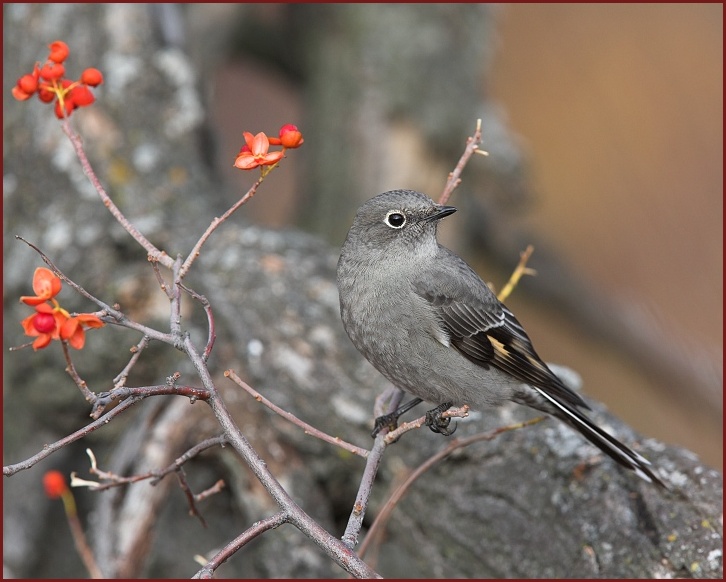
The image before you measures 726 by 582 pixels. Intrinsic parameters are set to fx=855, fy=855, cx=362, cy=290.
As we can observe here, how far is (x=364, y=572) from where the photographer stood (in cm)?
183

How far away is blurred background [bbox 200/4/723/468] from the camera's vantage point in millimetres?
6191

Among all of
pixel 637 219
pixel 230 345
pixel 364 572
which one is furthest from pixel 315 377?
pixel 637 219

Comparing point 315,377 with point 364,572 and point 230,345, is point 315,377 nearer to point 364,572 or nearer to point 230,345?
point 230,345

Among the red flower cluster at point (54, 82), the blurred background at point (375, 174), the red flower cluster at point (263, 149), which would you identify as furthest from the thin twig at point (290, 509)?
the blurred background at point (375, 174)

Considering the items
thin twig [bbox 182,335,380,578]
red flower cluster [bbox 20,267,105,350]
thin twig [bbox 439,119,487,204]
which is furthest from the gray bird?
red flower cluster [bbox 20,267,105,350]

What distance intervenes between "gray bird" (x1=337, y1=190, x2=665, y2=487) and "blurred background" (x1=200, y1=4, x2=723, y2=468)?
3.11m

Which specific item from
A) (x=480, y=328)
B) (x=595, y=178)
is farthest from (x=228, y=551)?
(x=595, y=178)

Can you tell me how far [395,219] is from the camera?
3.05 meters

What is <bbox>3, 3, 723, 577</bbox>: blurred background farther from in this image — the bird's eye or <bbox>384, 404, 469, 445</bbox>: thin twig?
<bbox>384, 404, 469, 445</bbox>: thin twig

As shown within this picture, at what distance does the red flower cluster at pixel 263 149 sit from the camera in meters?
2.04

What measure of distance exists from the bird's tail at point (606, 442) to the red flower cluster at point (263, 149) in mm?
1417

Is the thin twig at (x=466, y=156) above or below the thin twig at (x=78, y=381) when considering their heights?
above

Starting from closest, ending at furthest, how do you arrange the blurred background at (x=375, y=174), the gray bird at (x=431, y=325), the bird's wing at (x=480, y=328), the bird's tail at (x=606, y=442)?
the bird's tail at (x=606, y=442)
the gray bird at (x=431, y=325)
the bird's wing at (x=480, y=328)
the blurred background at (x=375, y=174)

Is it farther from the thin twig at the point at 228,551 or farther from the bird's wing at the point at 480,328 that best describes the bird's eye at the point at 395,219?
the thin twig at the point at 228,551
